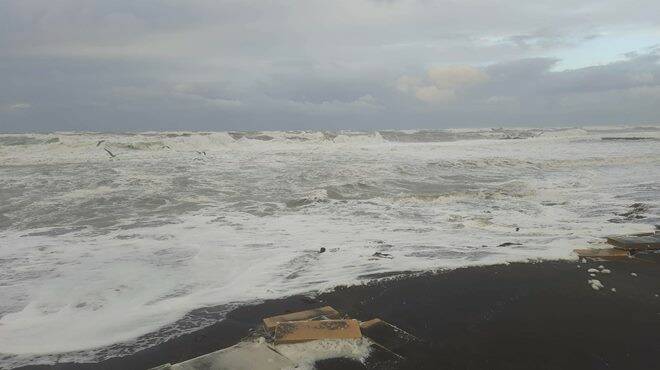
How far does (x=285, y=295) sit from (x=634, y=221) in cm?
676

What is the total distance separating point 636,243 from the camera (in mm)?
6305

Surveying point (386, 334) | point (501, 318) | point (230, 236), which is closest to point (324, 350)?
point (386, 334)

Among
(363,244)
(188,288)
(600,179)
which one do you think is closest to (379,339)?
(188,288)

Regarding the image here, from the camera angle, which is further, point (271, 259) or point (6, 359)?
point (271, 259)

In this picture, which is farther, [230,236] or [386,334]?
[230,236]

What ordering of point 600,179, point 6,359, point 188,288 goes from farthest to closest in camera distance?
point 600,179
point 188,288
point 6,359

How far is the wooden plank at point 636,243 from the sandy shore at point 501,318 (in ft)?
1.44

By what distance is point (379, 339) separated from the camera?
391 cm

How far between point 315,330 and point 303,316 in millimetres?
478

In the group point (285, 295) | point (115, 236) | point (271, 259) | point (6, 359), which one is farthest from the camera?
point (115, 236)

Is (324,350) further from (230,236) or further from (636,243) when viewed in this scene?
(230,236)

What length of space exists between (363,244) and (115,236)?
423 centimetres

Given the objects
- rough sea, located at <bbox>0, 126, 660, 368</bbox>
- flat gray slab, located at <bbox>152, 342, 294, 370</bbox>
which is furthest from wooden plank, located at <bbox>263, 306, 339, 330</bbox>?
rough sea, located at <bbox>0, 126, 660, 368</bbox>

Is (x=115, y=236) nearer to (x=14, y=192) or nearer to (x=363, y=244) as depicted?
(x=363, y=244)
